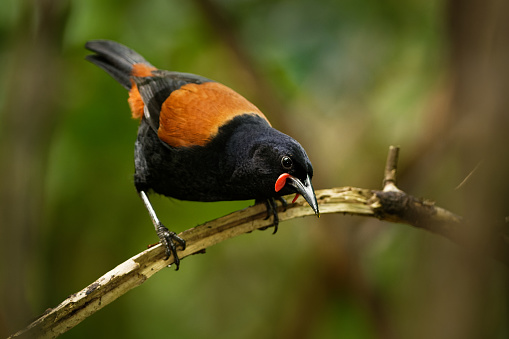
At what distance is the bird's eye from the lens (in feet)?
8.28

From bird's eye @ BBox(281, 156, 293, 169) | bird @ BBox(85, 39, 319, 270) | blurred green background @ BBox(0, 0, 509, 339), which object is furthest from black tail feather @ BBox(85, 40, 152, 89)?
bird's eye @ BBox(281, 156, 293, 169)

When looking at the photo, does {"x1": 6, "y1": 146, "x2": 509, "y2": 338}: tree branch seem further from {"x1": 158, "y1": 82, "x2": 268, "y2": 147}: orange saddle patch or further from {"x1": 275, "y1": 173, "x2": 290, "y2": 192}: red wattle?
{"x1": 158, "y1": 82, "x2": 268, "y2": 147}: orange saddle patch

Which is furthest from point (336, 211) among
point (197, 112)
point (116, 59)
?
point (116, 59)

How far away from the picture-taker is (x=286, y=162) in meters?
2.53

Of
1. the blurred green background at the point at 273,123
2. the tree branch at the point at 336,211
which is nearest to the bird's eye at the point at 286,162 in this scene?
the tree branch at the point at 336,211

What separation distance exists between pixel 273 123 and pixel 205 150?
1008 millimetres

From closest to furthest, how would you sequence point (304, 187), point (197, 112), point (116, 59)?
point (304, 187), point (197, 112), point (116, 59)

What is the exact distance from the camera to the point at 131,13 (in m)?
4.52

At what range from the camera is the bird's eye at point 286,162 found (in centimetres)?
252

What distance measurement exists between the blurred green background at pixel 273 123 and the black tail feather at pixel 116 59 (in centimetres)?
27

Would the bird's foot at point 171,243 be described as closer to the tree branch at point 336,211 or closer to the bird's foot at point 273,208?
the tree branch at point 336,211

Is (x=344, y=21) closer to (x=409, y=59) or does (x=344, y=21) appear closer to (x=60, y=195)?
(x=409, y=59)

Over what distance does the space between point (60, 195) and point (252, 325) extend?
205 cm

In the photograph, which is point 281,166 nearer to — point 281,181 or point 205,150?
point 281,181
